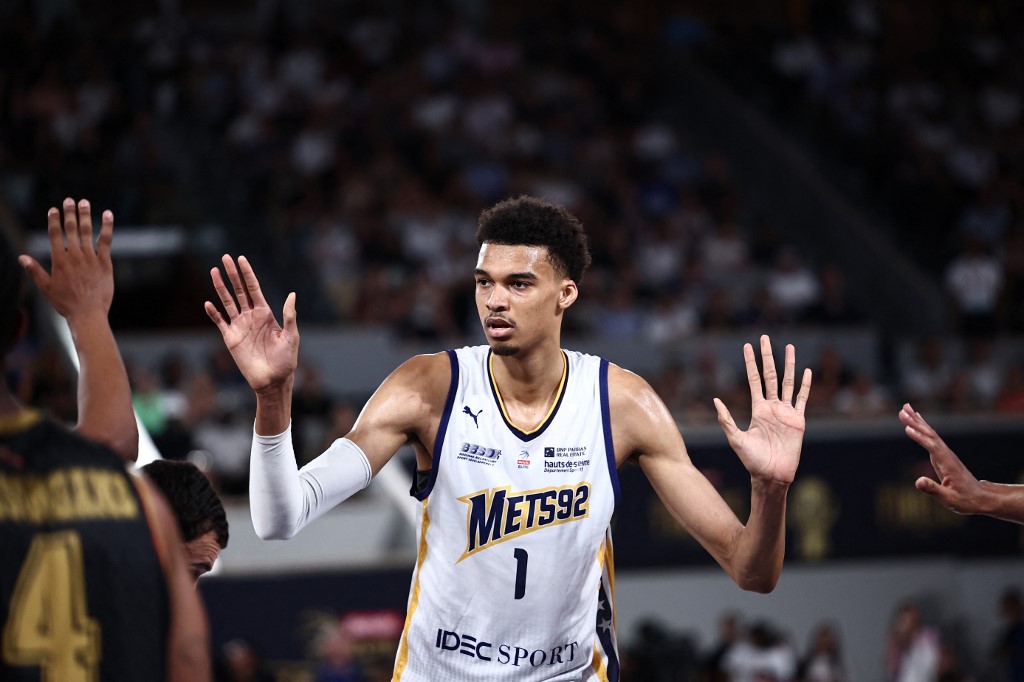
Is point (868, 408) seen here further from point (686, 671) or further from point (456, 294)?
point (456, 294)

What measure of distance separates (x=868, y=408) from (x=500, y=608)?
10092mm

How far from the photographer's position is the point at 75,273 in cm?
382

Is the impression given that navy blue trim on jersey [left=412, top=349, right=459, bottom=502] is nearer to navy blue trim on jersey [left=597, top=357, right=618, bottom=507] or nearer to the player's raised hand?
navy blue trim on jersey [left=597, top=357, right=618, bottom=507]

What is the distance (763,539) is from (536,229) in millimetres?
1406

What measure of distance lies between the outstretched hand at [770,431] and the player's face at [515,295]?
2.47ft

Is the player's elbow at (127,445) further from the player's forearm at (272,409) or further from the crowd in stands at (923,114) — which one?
the crowd in stands at (923,114)

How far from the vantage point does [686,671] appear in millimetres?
12453

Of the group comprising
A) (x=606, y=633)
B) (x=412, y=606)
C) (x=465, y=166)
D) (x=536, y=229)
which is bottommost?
(x=606, y=633)

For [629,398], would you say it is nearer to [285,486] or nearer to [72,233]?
[285,486]

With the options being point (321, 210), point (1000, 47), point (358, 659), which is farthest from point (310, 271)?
point (1000, 47)

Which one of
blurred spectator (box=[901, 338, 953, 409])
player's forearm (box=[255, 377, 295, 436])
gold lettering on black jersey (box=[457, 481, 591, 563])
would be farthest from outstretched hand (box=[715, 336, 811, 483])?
blurred spectator (box=[901, 338, 953, 409])

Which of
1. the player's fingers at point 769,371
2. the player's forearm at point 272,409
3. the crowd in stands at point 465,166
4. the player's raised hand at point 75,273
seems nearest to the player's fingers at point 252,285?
the player's forearm at point 272,409

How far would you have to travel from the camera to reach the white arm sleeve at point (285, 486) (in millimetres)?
4383

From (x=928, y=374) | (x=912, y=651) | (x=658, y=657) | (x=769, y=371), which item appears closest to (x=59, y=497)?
(x=769, y=371)
